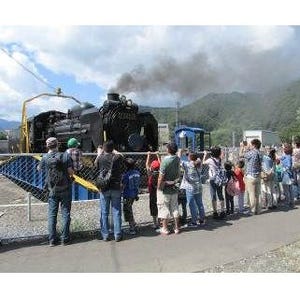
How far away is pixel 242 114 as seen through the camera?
10431cm

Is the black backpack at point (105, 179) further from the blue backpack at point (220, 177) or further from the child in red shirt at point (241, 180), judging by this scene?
the child in red shirt at point (241, 180)

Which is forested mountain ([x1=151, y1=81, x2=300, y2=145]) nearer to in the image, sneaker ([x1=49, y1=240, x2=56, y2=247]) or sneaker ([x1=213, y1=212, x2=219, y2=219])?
sneaker ([x1=213, y1=212, x2=219, y2=219])

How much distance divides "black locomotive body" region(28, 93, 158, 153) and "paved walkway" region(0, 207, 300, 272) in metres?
7.15

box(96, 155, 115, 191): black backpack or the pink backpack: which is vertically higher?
box(96, 155, 115, 191): black backpack

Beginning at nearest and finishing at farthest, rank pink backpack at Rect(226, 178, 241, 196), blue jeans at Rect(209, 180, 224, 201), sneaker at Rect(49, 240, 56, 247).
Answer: sneaker at Rect(49, 240, 56, 247), blue jeans at Rect(209, 180, 224, 201), pink backpack at Rect(226, 178, 241, 196)

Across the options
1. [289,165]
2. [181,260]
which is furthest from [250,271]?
[289,165]

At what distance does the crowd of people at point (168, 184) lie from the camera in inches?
319

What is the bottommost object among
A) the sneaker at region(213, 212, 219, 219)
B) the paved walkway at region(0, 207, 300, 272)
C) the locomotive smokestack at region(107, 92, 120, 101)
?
the paved walkway at region(0, 207, 300, 272)

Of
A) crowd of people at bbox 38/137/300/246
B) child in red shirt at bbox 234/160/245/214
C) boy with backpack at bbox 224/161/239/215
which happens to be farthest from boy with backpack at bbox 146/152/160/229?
child in red shirt at bbox 234/160/245/214

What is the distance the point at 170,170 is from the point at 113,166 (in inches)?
41.5

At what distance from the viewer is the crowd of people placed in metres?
8.10

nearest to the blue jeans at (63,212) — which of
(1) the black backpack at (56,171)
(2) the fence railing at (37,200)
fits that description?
(1) the black backpack at (56,171)

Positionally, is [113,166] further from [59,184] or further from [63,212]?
[63,212]

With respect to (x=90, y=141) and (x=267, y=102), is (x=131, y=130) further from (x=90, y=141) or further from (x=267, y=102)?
(x=267, y=102)
